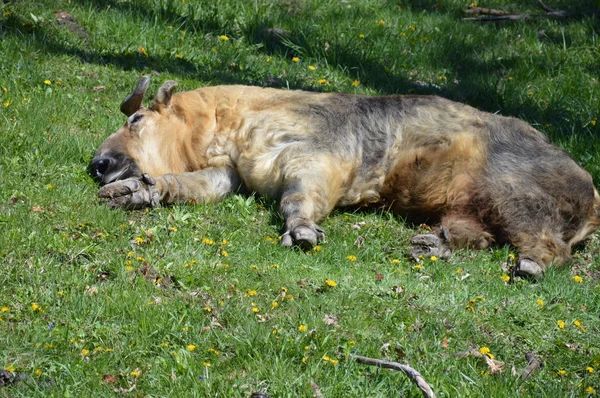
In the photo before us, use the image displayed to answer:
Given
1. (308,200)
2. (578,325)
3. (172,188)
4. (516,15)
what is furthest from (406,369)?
(516,15)

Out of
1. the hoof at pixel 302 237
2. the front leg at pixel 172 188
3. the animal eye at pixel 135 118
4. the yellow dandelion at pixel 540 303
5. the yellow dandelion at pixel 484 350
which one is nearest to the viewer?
the yellow dandelion at pixel 484 350

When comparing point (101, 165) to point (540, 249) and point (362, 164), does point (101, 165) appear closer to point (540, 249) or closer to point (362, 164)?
point (362, 164)

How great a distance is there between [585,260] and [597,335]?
5.09ft

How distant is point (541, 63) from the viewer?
9.86 metres

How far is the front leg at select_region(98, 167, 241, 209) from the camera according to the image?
6180mm

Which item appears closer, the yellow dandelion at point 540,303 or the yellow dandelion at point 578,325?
the yellow dandelion at point 578,325

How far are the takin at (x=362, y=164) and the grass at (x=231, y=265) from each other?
20 cm

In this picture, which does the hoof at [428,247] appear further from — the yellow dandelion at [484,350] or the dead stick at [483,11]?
the dead stick at [483,11]

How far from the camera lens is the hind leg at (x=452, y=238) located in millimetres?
6086

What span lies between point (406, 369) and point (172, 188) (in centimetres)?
295

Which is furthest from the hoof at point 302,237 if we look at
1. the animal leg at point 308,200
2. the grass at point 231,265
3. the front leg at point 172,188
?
the front leg at point 172,188

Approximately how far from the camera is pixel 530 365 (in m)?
4.51

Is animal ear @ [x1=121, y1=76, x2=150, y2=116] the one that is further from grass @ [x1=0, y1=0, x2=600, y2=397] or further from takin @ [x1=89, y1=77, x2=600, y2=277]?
grass @ [x1=0, y1=0, x2=600, y2=397]

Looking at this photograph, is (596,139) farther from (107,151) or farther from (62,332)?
(62,332)
